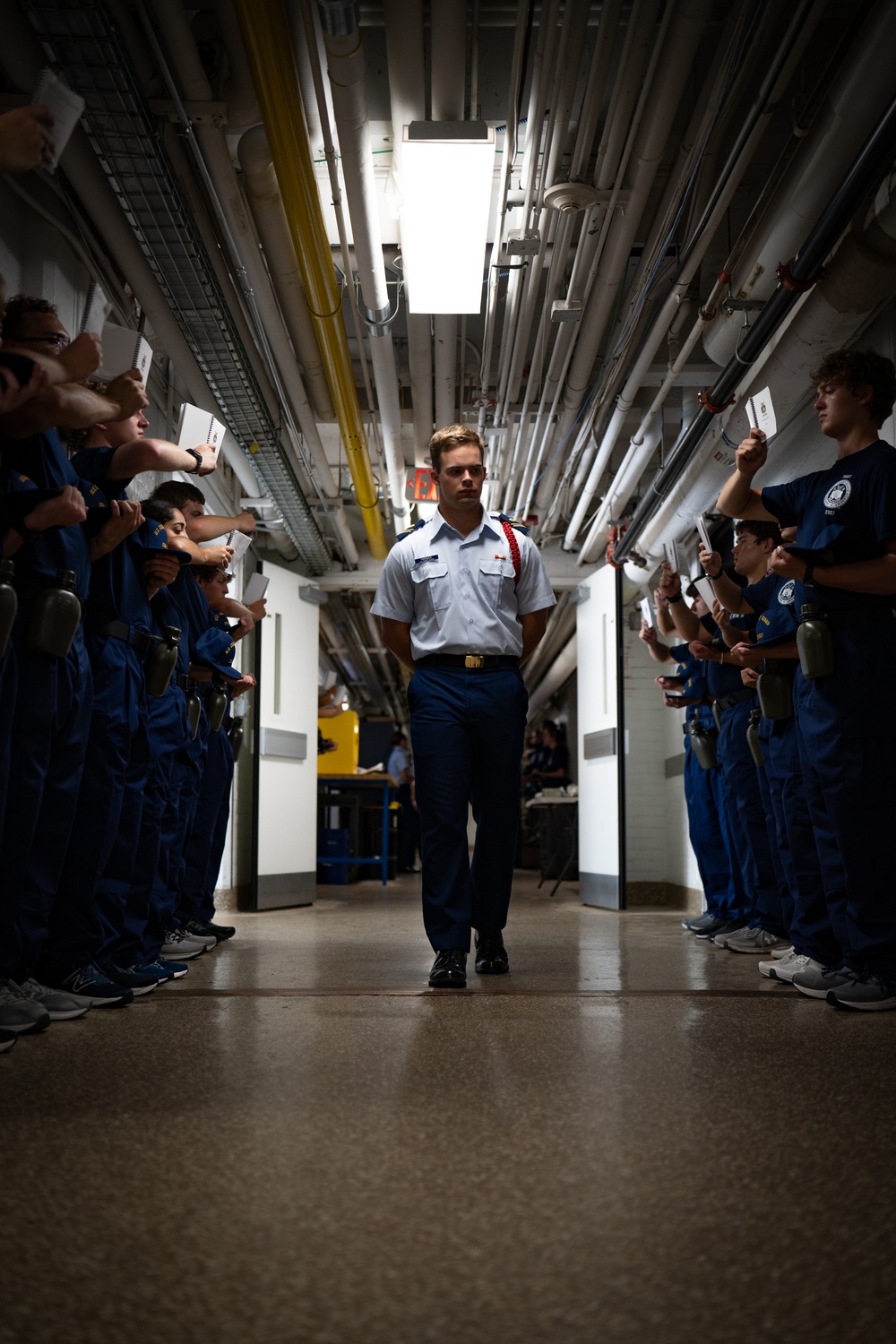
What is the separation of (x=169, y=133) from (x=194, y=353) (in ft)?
3.71

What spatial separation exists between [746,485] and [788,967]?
1.40 metres

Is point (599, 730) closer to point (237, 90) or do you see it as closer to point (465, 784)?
point (465, 784)

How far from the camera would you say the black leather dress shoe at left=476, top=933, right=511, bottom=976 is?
10.8 feet

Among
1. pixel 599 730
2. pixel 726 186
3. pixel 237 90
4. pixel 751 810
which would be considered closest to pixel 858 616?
pixel 751 810

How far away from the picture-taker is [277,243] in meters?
4.26

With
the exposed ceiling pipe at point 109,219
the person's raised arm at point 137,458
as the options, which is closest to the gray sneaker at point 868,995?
the person's raised arm at point 137,458

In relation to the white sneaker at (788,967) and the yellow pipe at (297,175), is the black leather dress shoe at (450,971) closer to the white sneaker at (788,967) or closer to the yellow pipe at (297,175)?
the white sneaker at (788,967)

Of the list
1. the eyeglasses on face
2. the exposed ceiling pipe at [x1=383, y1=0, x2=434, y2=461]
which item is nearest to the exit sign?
the exposed ceiling pipe at [x1=383, y1=0, x2=434, y2=461]

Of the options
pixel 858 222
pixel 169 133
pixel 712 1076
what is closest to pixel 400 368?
pixel 169 133

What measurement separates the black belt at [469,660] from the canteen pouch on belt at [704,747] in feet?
6.61

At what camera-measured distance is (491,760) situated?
10.7ft

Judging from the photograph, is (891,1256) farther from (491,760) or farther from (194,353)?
(194,353)

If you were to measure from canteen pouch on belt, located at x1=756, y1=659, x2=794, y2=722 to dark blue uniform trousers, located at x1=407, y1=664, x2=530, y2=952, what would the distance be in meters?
0.72

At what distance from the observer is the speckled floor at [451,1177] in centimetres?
90
